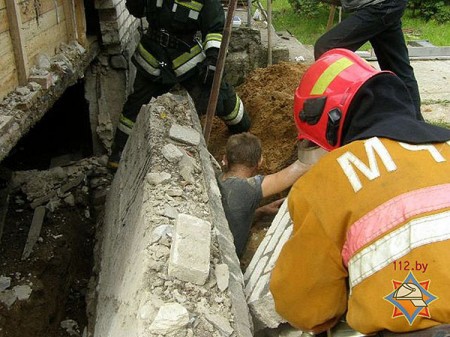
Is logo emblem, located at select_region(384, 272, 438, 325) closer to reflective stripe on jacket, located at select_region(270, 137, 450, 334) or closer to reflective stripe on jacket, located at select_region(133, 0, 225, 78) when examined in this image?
reflective stripe on jacket, located at select_region(270, 137, 450, 334)

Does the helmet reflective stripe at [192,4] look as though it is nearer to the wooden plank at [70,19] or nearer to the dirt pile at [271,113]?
the wooden plank at [70,19]

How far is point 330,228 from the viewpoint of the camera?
5.44 ft

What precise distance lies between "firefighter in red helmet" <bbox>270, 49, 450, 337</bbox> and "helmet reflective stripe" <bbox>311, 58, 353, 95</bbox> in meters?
0.20

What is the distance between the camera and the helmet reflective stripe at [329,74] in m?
2.26

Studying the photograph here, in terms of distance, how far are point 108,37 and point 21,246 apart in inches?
91.1

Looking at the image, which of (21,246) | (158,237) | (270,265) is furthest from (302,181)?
(21,246)

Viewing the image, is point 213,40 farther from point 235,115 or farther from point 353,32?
point 353,32

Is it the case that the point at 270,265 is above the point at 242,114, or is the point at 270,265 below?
above

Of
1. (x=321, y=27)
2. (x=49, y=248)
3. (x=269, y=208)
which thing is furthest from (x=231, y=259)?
(x=321, y=27)

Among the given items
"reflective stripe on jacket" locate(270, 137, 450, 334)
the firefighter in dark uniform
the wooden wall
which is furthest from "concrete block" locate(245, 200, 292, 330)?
the firefighter in dark uniform

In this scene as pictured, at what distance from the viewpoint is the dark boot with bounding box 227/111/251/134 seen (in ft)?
16.2

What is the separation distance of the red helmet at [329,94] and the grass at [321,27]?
720 cm

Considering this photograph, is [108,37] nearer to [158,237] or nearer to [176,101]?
[176,101]

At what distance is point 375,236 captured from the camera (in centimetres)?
153
